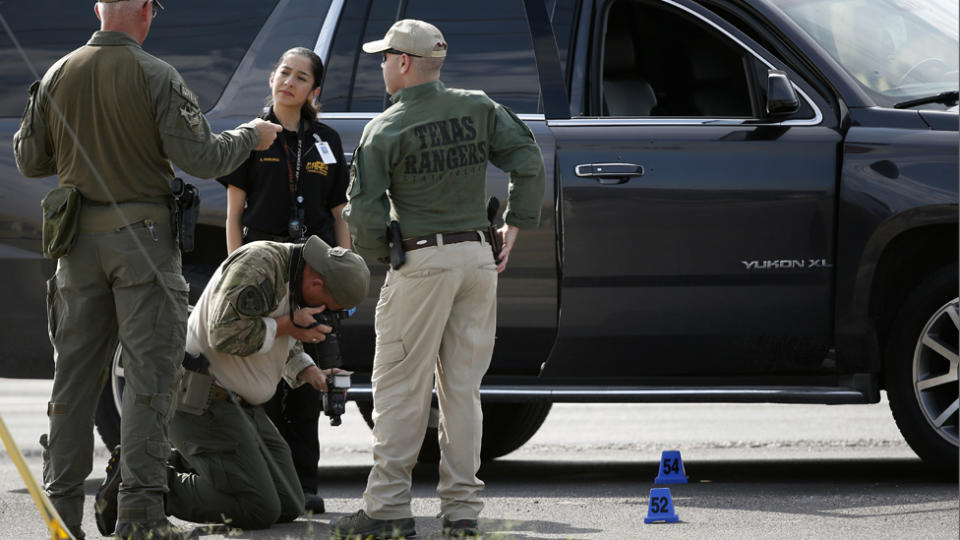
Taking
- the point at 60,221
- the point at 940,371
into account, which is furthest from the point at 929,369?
the point at 60,221

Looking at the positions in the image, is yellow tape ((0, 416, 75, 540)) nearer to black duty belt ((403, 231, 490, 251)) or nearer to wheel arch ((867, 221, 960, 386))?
black duty belt ((403, 231, 490, 251))

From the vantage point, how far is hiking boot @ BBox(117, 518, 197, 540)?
15.8 ft

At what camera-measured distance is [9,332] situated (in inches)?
250

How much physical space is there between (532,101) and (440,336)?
1.66 meters

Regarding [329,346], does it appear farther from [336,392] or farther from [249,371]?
[249,371]

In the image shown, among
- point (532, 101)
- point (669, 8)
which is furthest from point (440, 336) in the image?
point (669, 8)

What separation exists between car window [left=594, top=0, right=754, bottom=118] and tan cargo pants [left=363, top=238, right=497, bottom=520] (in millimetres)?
1854

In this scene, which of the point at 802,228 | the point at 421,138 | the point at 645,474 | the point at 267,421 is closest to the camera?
the point at 421,138

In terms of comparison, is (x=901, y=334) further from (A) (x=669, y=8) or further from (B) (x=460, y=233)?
(B) (x=460, y=233)

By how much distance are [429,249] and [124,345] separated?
973 mm

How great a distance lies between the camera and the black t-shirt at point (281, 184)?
5.87 metres

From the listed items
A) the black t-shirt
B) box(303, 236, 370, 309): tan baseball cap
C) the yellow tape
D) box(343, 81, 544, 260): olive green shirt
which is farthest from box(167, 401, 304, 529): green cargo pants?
the yellow tape

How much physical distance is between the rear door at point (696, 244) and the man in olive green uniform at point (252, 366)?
1232mm

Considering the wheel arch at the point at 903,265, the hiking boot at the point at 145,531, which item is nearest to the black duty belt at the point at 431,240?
the hiking boot at the point at 145,531
